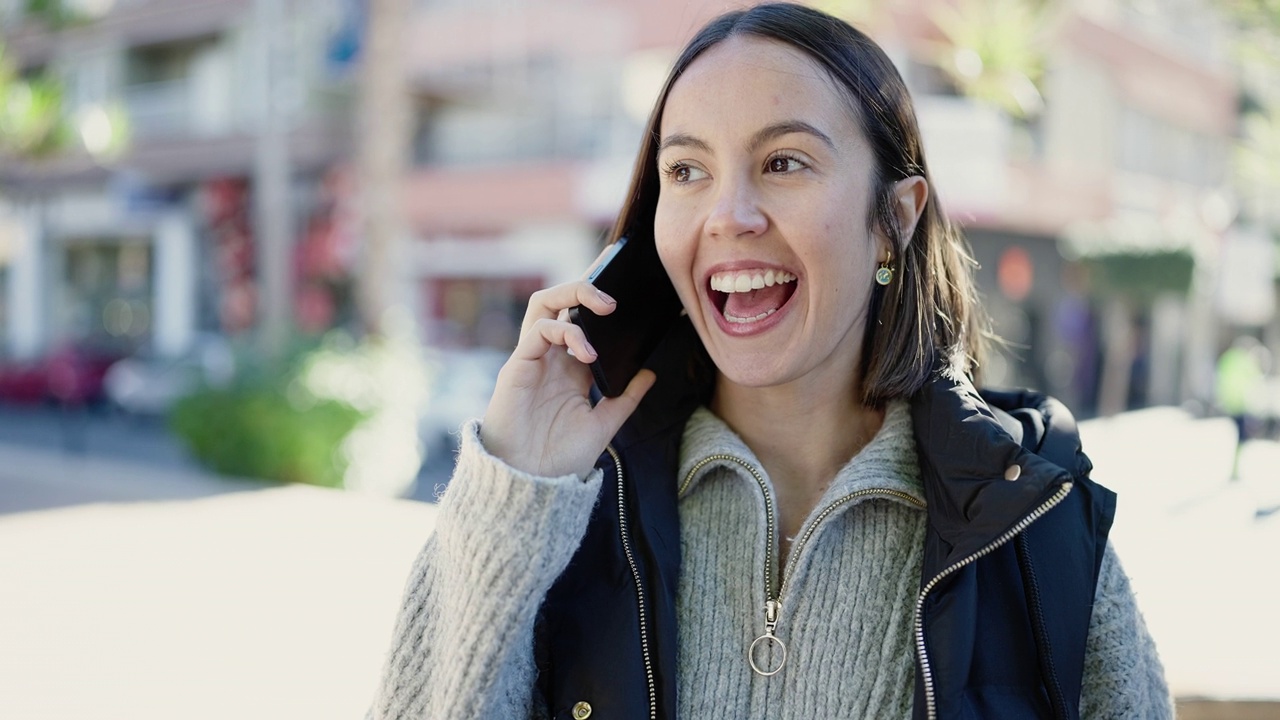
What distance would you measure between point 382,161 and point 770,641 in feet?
35.2

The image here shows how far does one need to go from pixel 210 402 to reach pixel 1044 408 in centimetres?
1022

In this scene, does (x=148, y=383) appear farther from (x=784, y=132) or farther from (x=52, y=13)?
(x=784, y=132)

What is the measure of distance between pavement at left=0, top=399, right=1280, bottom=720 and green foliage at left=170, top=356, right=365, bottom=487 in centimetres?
30

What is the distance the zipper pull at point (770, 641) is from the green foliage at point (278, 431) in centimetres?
901

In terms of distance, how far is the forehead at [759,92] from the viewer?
1.84 metres

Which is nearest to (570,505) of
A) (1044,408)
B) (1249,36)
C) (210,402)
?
(1044,408)

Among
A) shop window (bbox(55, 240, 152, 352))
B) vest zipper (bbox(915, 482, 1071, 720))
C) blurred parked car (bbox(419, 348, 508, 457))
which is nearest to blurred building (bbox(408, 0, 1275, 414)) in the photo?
blurred parked car (bbox(419, 348, 508, 457))

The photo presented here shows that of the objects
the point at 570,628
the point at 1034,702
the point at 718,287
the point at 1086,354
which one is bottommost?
the point at 1034,702

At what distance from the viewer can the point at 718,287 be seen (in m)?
1.90

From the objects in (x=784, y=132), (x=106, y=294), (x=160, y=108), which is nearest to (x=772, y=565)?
(x=784, y=132)

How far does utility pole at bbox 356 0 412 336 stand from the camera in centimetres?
1178

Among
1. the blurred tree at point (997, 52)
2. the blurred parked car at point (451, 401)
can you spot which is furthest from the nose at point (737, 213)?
the blurred parked car at point (451, 401)

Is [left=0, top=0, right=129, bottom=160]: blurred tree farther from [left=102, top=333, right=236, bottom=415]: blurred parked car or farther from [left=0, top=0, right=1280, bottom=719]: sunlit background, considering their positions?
[left=102, top=333, right=236, bottom=415]: blurred parked car

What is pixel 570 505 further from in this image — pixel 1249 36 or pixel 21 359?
pixel 21 359
